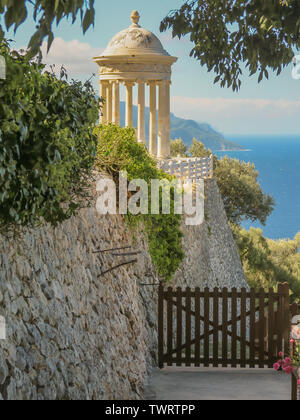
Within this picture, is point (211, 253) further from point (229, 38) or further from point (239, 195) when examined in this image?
point (239, 195)

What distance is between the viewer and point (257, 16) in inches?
474

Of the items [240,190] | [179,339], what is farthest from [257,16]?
[240,190]

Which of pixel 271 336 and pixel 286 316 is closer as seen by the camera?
pixel 286 316

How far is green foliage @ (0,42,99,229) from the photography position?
21.0ft

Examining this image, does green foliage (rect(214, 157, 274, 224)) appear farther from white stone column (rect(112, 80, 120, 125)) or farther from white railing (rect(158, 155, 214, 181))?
white railing (rect(158, 155, 214, 181))

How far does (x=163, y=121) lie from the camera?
3128 cm

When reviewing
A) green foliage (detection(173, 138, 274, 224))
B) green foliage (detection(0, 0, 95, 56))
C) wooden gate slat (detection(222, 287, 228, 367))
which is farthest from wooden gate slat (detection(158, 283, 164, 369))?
green foliage (detection(173, 138, 274, 224))

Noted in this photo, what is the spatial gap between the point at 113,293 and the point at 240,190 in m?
32.8

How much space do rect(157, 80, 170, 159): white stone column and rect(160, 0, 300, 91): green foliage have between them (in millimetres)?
17029

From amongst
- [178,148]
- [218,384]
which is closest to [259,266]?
[178,148]

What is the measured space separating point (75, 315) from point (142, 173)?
6.88 meters

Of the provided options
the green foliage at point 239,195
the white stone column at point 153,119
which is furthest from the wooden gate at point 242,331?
the green foliage at point 239,195

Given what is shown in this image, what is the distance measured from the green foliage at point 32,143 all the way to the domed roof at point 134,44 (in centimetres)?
2047
